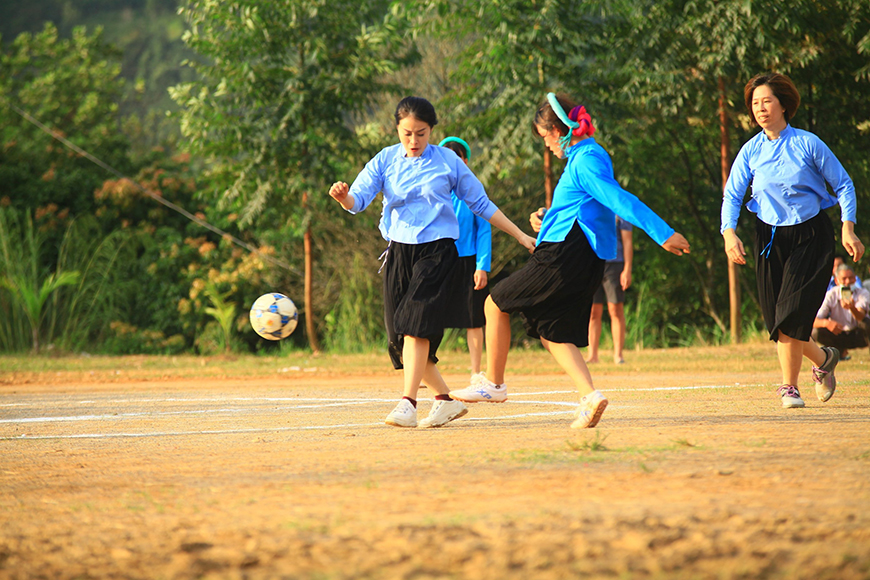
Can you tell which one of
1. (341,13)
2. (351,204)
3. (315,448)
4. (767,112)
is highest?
(341,13)

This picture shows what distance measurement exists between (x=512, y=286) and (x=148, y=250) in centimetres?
1409

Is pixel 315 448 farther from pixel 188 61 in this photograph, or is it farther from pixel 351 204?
pixel 188 61

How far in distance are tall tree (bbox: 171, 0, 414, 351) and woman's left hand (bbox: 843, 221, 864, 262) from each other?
9.13m

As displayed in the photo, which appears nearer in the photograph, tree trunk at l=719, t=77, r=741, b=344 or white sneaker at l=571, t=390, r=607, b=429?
white sneaker at l=571, t=390, r=607, b=429

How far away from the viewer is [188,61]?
13305mm

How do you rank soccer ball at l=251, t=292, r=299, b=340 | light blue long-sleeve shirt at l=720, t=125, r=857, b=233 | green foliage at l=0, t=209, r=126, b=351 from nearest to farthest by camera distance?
1. light blue long-sleeve shirt at l=720, t=125, r=857, b=233
2. soccer ball at l=251, t=292, r=299, b=340
3. green foliage at l=0, t=209, r=126, b=351

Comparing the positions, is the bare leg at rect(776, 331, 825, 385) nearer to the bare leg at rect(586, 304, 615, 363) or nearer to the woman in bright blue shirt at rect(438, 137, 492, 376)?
the woman in bright blue shirt at rect(438, 137, 492, 376)

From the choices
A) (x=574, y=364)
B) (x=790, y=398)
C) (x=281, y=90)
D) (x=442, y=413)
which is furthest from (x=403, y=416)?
(x=281, y=90)

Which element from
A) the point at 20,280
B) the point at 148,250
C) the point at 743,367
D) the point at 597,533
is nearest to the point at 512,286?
the point at 597,533

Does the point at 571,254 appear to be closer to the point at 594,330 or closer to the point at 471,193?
the point at 471,193

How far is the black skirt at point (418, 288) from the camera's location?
5.21 m

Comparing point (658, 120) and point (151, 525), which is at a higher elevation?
point (658, 120)

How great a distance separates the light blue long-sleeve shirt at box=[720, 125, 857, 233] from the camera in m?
5.61

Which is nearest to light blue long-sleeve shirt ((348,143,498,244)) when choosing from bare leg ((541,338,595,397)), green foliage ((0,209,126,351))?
bare leg ((541,338,595,397))
